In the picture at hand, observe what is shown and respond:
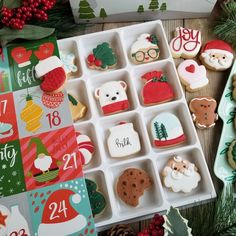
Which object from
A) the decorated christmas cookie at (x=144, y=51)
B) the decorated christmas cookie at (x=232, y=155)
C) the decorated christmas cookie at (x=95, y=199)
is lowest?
the decorated christmas cookie at (x=95, y=199)

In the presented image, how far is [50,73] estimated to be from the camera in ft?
3.05

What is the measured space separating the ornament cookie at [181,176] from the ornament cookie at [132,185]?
0.05 meters

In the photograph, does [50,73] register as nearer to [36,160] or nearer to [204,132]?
[36,160]

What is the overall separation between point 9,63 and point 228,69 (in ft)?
1.94

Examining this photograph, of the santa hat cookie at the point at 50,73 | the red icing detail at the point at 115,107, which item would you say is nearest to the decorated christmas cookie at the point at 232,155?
the red icing detail at the point at 115,107

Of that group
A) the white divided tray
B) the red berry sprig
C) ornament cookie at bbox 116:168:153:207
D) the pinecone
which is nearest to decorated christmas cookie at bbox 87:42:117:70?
the white divided tray

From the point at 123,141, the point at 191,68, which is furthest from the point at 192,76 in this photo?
the point at 123,141

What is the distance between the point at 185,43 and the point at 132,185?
418 mm

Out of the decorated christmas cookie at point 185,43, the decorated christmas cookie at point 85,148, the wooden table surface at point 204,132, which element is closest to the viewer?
the wooden table surface at point 204,132

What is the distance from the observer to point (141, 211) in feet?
2.84

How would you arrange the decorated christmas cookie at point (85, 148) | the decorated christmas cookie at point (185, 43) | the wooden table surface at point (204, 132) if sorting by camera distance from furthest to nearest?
the decorated christmas cookie at point (185, 43) < the decorated christmas cookie at point (85, 148) < the wooden table surface at point (204, 132)

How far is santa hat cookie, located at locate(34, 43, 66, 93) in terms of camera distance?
0.92 m

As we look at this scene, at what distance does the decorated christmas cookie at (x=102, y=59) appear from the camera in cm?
99

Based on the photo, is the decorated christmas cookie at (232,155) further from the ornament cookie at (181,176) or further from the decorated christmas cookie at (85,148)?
the decorated christmas cookie at (85,148)
